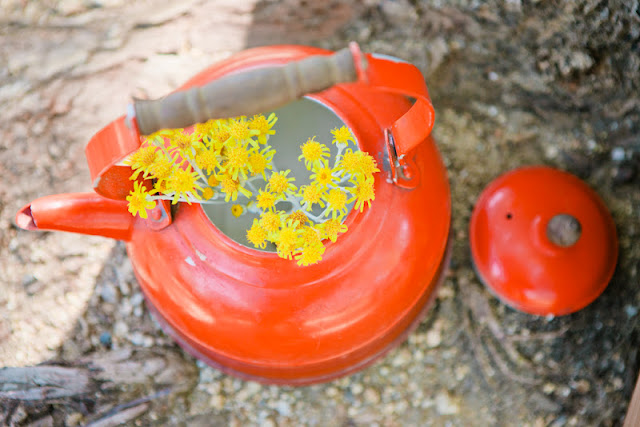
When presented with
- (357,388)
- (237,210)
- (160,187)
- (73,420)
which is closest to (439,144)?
(357,388)

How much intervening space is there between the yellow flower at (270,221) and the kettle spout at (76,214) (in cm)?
28

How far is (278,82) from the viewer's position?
625 mm

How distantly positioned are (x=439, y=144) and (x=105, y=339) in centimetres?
106

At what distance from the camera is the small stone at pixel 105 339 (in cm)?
139

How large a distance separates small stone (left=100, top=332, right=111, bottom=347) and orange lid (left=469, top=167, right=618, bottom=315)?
3.22ft

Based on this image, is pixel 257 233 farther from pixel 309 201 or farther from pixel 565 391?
pixel 565 391

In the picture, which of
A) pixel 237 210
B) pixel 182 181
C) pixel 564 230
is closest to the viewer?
pixel 182 181

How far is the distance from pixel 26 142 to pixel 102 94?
0.26 m

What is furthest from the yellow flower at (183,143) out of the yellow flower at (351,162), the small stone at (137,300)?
the small stone at (137,300)

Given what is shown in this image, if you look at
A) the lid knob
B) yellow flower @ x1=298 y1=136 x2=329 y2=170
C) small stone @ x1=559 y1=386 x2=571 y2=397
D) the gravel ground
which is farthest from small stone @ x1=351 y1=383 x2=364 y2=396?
yellow flower @ x1=298 y1=136 x2=329 y2=170

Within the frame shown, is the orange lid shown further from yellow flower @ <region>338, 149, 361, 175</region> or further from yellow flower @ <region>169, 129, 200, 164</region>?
yellow flower @ <region>169, 129, 200, 164</region>

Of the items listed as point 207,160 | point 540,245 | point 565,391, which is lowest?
point 565,391

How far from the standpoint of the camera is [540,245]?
114 cm

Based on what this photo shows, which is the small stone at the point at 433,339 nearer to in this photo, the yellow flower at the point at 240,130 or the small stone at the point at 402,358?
the small stone at the point at 402,358
